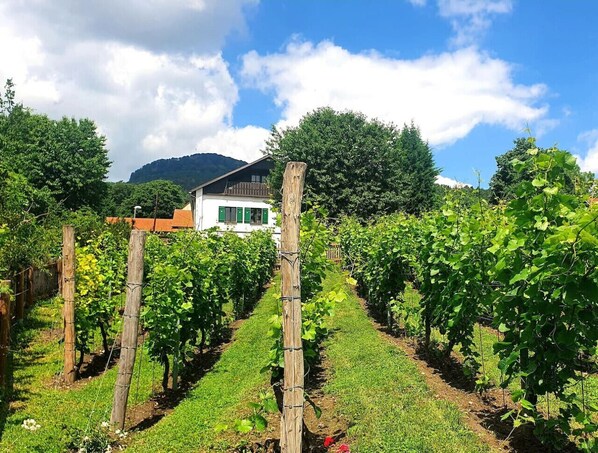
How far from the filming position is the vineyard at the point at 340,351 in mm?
4023

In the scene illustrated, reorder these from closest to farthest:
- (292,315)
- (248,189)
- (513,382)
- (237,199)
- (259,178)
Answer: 1. (292,315)
2. (513,382)
3. (237,199)
4. (248,189)
5. (259,178)

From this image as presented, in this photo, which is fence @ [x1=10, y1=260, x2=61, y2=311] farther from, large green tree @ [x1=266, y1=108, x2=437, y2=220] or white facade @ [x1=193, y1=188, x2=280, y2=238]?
white facade @ [x1=193, y1=188, x2=280, y2=238]

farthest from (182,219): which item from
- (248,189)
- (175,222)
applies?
(248,189)

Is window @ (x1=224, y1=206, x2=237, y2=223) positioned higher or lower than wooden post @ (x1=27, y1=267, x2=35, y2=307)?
higher

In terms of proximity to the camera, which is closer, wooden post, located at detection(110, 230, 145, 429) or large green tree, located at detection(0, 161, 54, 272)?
wooden post, located at detection(110, 230, 145, 429)

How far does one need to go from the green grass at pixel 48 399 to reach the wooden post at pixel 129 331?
1.10ft

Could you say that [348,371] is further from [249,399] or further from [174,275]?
[174,275]

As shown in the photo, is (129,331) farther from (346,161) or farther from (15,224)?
(346,161)

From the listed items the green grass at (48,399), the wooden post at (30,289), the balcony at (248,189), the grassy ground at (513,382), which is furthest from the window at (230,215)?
the grassy ground at (513,382)

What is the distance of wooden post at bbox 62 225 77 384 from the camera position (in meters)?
8.40

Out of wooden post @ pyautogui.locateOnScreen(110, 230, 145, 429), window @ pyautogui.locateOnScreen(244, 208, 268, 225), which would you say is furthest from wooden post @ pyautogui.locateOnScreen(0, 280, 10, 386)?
window @ pyautogui.locateOnScreen(244, 208, 268, 225)

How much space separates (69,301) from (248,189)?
34.1 metres

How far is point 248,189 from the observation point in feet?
139

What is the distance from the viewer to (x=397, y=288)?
11500 mm
